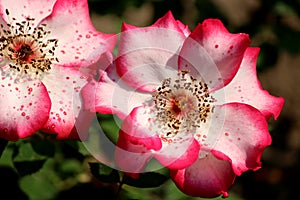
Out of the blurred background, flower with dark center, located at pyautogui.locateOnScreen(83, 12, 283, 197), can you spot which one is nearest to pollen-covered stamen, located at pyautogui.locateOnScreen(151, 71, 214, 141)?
flower with dark center, located at pyautogui.locateOnScreen(83, 12, 283, 197)

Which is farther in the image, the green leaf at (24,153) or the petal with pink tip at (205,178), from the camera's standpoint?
the green leaf at (24,153)

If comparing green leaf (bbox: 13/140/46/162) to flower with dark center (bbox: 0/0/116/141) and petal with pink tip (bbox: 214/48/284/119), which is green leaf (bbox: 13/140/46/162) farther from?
petal with pink tip (bbox: 214/48/284/119)

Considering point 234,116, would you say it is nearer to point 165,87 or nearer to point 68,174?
point 165,87

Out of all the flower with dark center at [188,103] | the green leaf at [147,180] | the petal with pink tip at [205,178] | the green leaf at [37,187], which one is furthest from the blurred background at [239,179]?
the petal with pink tip at [205,178]

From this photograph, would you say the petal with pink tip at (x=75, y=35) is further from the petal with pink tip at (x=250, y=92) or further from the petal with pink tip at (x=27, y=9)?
the petal with pink tip at (x=250, y=92)

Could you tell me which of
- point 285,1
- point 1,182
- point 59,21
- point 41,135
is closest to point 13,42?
point 59,21

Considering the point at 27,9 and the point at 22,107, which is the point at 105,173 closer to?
the point at 22,107

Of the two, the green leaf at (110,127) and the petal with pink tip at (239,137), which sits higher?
the petal with pink tip at (239,137)
